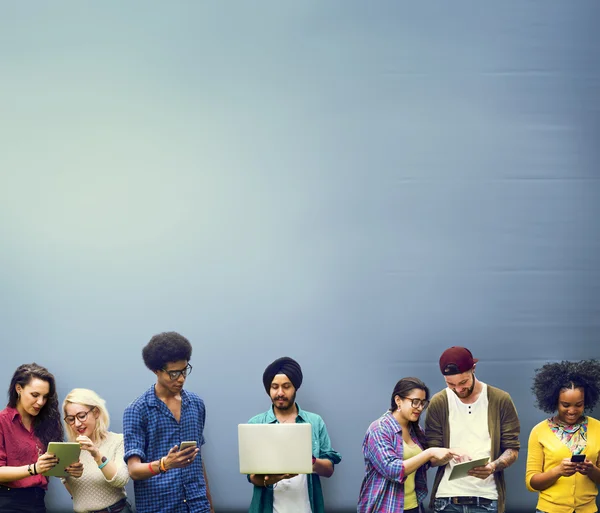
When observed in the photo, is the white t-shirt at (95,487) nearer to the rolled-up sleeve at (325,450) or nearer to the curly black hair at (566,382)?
the rolled-up sleeve at (325,450)

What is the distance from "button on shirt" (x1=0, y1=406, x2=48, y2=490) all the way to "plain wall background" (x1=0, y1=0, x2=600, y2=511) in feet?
2.76

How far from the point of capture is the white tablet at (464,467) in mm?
4137

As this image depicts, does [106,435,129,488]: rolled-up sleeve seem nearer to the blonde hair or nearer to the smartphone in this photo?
the blonde hair

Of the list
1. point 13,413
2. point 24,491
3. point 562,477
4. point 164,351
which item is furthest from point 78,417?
point 562,477

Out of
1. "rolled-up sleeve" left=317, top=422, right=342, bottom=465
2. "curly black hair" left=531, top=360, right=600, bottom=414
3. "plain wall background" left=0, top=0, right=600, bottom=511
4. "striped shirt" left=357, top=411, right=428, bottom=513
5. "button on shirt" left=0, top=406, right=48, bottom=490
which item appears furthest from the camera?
"plain wall background" left=0, top=0, right=600, bottom=511

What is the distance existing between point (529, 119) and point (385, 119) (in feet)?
3.01

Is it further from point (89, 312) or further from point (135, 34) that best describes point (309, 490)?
point (135, 34)

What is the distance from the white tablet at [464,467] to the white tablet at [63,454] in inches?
73.0

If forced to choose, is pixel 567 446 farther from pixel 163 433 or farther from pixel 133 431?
pixel 133 431

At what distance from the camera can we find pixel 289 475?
4141mm

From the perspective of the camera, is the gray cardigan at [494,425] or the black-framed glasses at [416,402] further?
the gray cardigan at [494,425]

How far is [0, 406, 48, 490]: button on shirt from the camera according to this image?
427 centimetres

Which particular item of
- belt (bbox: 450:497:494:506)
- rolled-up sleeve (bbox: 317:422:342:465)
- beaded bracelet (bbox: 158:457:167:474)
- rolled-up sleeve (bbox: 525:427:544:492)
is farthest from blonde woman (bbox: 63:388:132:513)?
rolled-up sleeve (bbox: 525:427:544:492)

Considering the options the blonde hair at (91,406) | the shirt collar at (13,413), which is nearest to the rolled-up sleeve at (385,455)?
the blonde hair at (91,406)
